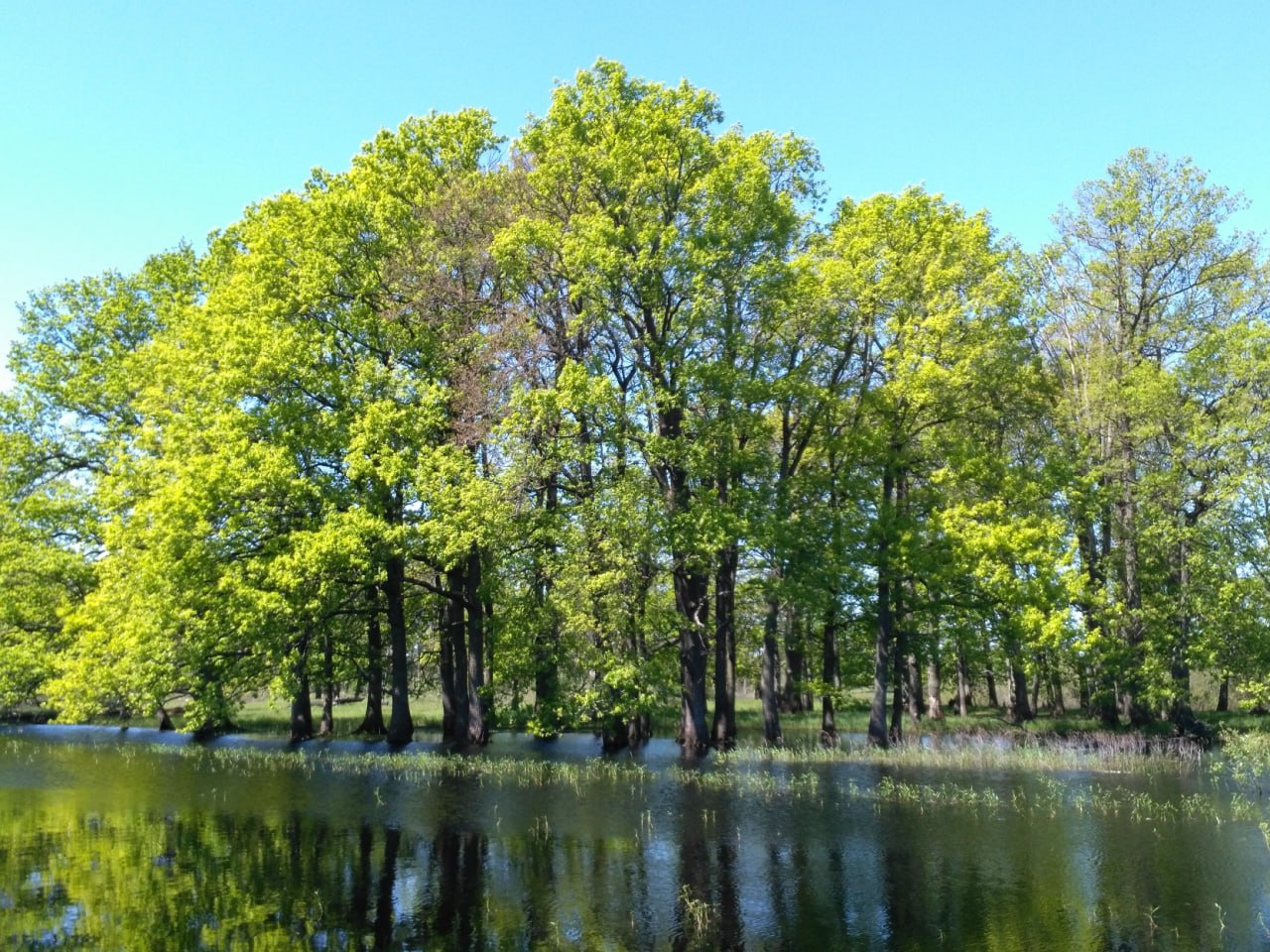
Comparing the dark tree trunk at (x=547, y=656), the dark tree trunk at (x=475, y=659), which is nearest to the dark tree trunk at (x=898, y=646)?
the dark tree trunk at (x=547, y=656)

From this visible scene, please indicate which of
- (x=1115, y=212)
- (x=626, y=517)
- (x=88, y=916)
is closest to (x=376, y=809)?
(x=88, y=916)

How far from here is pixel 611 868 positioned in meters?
15.0

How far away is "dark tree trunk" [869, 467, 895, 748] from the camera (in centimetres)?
3406

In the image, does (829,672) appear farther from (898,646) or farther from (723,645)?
(723,645)

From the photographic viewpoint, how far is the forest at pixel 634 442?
30500mm

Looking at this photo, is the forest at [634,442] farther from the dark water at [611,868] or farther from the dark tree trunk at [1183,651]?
the dark water at [611,868]

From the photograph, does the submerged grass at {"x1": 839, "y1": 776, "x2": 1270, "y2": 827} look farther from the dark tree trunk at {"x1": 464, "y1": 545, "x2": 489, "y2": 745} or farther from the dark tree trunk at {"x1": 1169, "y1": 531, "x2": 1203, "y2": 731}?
the dark tree trunk at {"x1": 464, "y1": 545, "x2": 489, "y2": 745}

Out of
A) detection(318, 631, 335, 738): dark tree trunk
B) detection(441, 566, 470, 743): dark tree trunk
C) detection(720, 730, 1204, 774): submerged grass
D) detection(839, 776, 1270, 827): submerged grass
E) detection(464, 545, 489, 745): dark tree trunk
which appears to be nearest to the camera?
detection(839, 776, 1270, 827): submerged grass

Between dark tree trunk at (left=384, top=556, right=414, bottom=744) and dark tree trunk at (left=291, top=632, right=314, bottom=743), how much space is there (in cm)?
323

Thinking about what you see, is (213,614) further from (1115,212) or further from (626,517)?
(1115,212)

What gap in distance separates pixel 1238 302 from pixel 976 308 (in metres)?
10.8


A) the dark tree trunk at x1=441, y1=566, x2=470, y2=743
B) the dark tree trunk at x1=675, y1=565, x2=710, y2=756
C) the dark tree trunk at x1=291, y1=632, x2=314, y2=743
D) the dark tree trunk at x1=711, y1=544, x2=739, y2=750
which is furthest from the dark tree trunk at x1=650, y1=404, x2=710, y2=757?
the dark tree trunk at x1=291, y1=632, x2=314, y2=743

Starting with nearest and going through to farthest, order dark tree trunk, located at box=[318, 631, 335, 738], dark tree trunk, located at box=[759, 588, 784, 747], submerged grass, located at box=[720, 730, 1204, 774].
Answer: submerged grass, located at box=[720, 730, 1204, 774]
dark tree trunk, located at box=[759, 588, 784, 747]
dark tree trunk, located at box=[318, 631, 335, 738]

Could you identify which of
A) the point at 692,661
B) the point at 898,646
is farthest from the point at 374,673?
the point at 898,646
